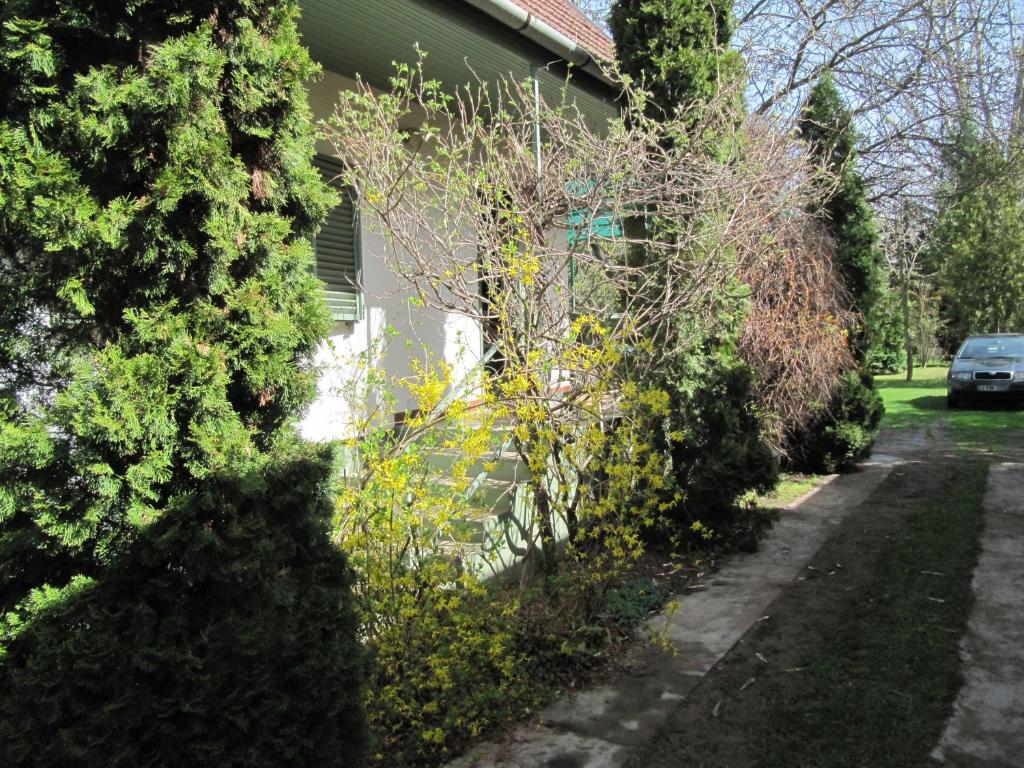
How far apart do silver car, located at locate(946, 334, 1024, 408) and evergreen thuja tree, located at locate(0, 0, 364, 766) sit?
17.8 meters

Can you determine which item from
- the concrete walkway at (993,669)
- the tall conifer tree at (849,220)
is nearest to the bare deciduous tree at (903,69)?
the tall conifer tree at (849,220)

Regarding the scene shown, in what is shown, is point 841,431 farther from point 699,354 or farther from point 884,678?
point 884,678

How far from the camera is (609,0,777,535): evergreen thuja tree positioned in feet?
20.8

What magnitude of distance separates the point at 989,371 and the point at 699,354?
43.8 feet

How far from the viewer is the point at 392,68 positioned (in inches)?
277

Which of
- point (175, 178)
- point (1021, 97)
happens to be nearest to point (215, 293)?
point (175, 178)

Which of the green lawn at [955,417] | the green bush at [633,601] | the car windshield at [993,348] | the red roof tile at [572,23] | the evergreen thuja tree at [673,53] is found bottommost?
the green bush at [633,601]

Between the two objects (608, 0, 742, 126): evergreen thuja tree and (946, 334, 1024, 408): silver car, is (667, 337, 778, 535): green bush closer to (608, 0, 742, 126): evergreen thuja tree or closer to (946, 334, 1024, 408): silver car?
(608, 0, 742, 126): evergreen thuja tree

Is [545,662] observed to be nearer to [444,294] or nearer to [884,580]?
[884,580]

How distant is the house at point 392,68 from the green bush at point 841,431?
4629mm

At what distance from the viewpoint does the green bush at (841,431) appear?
9.56 m

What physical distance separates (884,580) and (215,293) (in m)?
5.24

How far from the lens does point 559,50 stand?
21.7 ft

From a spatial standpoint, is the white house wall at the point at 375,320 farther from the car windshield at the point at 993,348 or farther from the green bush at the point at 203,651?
the car windshield at the point at 993,348
